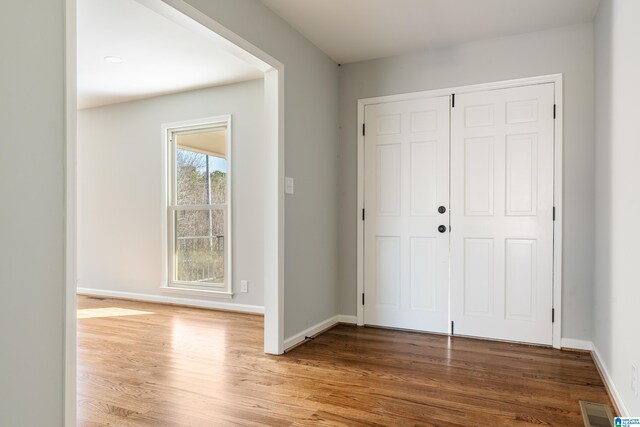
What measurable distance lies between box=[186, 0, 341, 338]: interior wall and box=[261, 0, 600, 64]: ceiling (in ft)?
0.60

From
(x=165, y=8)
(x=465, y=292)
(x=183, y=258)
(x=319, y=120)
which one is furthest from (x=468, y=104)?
(x=183, y=258)

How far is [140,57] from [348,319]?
319cm

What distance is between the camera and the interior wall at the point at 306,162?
309 centimetres

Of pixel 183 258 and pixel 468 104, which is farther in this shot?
pixel 183 258

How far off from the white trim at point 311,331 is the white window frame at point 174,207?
1.34 metres

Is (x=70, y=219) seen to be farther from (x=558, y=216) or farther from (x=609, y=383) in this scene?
(x=558, y=216)

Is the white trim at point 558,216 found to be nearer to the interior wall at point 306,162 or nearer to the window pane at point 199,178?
the interior wall at point 306,162

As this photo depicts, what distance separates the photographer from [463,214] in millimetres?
3576

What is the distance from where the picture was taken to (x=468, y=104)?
3555mm

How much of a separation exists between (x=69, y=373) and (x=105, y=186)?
171 inches

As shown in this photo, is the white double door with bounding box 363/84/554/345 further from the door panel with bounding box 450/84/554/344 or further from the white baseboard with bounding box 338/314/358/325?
the white baseboard with bounding box 338/314/358/325

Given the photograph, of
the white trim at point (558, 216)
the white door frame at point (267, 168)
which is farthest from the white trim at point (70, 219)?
the white trim at point (558, 216)
